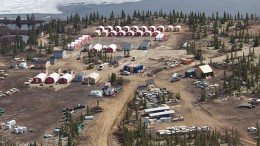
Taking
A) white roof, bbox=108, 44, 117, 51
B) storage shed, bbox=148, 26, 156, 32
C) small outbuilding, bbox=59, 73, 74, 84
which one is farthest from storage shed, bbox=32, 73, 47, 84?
storage shed, bbox=148, 26, 156, 32

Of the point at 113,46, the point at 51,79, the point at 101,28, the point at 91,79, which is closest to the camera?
the point at 91,79

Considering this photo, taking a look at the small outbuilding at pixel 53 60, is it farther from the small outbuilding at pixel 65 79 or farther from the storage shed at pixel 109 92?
the storage shed at pixel 109 92

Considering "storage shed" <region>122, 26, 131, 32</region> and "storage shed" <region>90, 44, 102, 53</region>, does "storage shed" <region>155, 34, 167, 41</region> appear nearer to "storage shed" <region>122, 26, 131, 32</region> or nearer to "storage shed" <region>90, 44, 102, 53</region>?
"storage shed" <region>122, 26, 131, 32</region>

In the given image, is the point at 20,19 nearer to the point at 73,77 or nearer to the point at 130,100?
the point at 73,77

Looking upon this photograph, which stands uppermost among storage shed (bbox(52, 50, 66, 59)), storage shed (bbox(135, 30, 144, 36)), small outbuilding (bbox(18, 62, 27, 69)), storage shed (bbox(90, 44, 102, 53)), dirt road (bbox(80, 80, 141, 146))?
storage shed (bbox(135, 30, 144, 36))

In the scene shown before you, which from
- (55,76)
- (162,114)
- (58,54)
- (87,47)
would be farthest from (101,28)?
(162,114)

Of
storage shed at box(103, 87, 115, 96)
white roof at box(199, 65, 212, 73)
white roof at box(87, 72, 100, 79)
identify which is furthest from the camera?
white roof at box(87, 72, 100, 79)

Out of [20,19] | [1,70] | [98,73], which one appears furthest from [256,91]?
[20,19]

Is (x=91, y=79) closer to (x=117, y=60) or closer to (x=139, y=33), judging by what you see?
(x=117, y=60)
